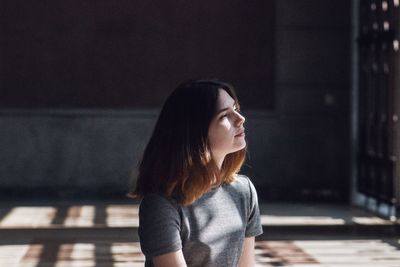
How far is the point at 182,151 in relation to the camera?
8.16 feet

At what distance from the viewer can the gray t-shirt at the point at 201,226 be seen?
2451 mm

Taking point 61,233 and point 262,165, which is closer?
point 61,233

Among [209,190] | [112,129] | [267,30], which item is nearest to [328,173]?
[267,30]

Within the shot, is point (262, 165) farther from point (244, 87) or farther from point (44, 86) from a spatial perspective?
point (44, 86)

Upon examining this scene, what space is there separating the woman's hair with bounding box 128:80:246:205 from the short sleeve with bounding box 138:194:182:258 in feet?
0.10

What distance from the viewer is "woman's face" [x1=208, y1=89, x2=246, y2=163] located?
8.32 ft

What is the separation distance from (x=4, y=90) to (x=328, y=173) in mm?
4387

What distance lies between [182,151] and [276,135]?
424 inches

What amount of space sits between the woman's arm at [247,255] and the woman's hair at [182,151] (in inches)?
10.3

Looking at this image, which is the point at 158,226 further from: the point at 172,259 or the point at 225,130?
the point at 225,130

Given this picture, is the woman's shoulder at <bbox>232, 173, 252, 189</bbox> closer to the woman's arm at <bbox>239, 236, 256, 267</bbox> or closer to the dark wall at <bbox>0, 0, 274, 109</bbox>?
the woman's arm at <bbox>239, 236, 256, 267</bbox>

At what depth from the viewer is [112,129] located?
13.1 m

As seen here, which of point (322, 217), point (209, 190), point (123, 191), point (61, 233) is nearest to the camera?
point (209, 190)

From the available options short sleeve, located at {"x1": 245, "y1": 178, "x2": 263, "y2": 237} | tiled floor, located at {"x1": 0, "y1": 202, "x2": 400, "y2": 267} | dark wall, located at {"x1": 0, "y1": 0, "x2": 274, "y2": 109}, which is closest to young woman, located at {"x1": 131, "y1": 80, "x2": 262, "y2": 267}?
short sleeve, located at {"x1": 245, "y1": 178, "x2": 263, "y2": 237}
